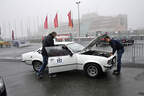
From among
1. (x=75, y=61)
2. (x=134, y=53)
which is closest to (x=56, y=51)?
(x=75, y=61)

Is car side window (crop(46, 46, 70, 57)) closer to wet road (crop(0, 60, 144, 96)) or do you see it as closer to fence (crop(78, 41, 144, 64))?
wet road (crop(0, 60, 144, 96))

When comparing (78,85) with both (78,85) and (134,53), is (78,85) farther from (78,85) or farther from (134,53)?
(134,53)

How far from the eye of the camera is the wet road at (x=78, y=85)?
4406mm

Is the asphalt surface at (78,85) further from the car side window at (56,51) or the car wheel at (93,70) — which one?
the car side window at (56,51)

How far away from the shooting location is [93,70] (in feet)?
18.4

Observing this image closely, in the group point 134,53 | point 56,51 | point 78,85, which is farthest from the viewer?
point 134,53

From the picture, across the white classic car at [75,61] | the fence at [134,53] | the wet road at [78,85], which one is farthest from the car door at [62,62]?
the fence at [134,53]

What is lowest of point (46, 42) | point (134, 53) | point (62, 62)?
point (62, 62)

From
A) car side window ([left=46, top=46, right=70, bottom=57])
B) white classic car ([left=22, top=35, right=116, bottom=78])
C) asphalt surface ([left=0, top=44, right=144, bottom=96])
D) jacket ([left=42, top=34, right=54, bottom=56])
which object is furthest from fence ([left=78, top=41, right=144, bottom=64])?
jacket ([left=42, top=34, right=54, bottom=56])

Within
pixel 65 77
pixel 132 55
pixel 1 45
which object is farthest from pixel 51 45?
pixel 1 45

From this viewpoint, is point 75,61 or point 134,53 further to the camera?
point 134,53

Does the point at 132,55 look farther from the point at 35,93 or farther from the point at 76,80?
the point at 35,93

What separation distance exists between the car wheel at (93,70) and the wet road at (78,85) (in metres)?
0.18

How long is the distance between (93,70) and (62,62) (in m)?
1.26
